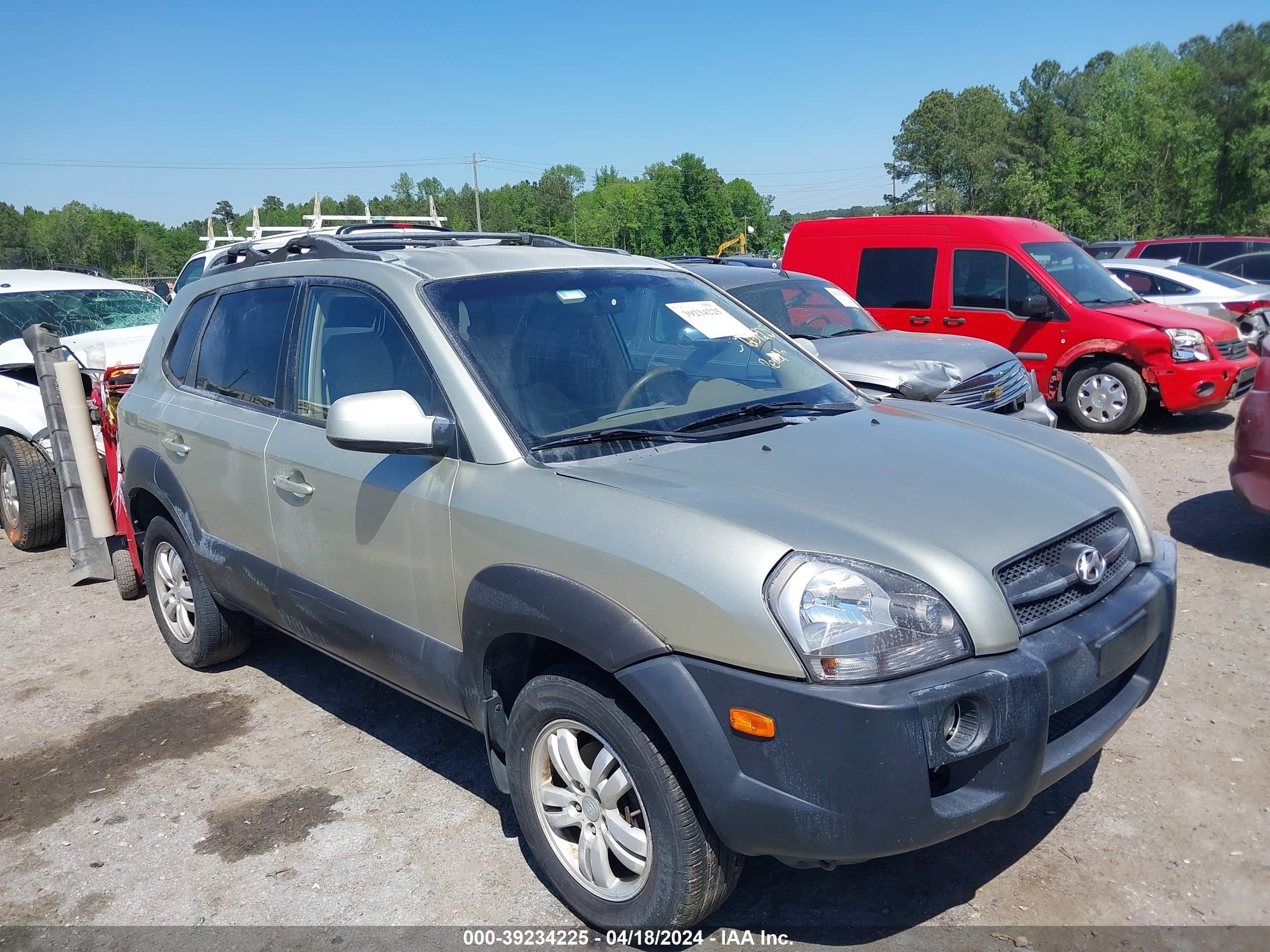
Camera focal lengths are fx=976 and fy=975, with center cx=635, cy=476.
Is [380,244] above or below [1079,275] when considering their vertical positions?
above

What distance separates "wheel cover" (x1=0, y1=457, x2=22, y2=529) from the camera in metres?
7.02

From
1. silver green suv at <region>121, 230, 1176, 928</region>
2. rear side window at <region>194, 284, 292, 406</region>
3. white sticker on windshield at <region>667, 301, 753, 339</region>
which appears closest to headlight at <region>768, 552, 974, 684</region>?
silver green suv at <region>121, 230, 1176, 928</region>

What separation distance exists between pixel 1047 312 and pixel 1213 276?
4852 mm

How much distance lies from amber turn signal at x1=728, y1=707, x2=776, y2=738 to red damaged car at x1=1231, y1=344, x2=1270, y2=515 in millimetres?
4450

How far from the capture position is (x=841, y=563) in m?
2.27

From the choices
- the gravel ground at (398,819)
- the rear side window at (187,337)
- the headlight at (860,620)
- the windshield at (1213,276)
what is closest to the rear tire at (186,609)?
the gravel ground at (398,819)

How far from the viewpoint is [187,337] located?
455 centimetres

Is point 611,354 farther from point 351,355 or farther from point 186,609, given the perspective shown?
point 186,609

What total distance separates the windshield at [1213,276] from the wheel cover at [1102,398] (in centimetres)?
426

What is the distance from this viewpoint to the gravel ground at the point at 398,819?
2.89 m

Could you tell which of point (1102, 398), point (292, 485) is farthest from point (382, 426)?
point (1102, 398)

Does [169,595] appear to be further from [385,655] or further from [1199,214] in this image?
[1199,214]

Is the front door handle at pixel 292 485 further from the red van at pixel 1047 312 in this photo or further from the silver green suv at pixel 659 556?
the red van at pixel 1047 312

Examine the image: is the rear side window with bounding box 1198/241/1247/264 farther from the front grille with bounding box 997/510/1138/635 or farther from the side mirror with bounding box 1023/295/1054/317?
the front grille with bounding box 997/510/1138/635
